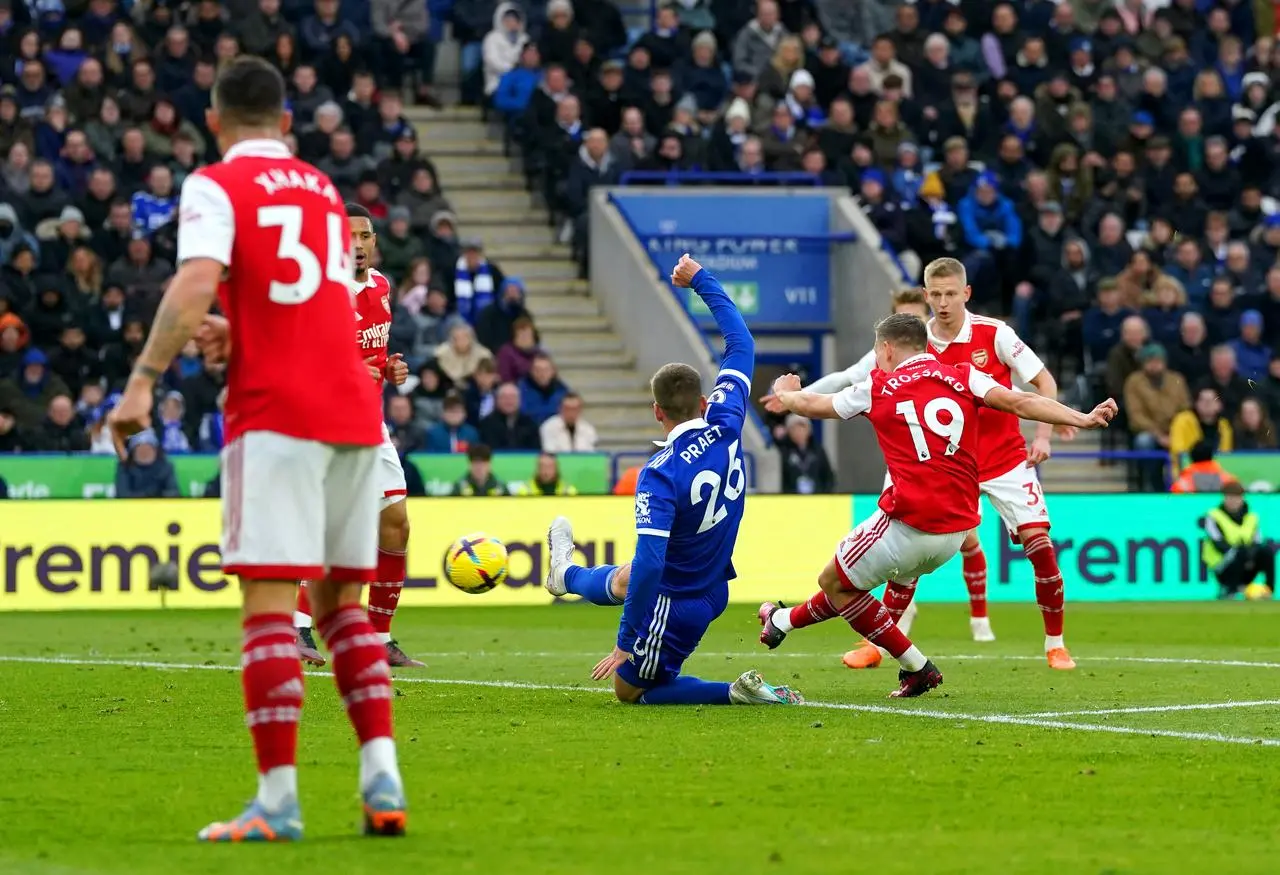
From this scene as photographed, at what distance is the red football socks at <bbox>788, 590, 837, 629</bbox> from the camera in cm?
1074

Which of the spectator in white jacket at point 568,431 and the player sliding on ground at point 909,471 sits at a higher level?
the spectator in white jacket at point 568,431

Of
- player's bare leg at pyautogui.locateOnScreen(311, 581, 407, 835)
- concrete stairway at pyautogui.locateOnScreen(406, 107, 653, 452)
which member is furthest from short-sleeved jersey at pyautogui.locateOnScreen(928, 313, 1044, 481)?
concrete stairway at pyautogui.locateOnScreen(406, 107, 653, 452)

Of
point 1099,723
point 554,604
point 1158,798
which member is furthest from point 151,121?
point 1158,798

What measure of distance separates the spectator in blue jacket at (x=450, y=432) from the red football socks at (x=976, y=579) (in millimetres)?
8124

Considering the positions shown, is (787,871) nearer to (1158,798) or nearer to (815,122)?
(1158,798)

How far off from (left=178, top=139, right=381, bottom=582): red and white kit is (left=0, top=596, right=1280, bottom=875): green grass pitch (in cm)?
84

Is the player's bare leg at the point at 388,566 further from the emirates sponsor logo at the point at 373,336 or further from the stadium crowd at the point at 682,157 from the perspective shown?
the stadium crowd at the point at 682,157

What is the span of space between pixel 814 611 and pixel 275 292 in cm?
510

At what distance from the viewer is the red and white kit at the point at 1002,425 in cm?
1323

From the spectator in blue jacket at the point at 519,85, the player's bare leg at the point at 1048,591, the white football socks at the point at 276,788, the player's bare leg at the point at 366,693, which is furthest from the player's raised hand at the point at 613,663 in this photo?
the spectator in blue jacket at the point at 519,85

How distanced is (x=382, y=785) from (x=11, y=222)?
59.4 ft

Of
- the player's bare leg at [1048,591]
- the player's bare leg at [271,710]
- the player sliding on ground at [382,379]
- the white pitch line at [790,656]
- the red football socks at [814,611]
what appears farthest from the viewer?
the white pitch line at [790,656]

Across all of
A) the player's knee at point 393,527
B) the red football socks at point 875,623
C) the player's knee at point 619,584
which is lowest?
the red football socks at point 875,623

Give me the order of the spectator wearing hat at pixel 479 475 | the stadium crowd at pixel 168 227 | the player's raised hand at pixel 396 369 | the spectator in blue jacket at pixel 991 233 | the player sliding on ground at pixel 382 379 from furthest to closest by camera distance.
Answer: the spectator in blue jacket at pixel 991 233
the stadium crowd at pixel 168 227
the spectator wearing hat at pixel 479 475
the player sliding on ground at pixel 382 379
the player's raised hand at pixel 396 369
